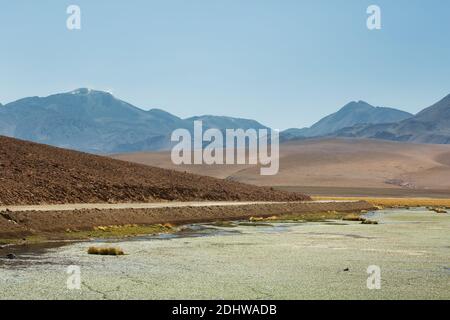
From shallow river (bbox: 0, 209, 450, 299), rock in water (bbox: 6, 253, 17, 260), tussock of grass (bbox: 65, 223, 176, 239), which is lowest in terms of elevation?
tussock of grass (bbox: 65, 223, 176, 239)

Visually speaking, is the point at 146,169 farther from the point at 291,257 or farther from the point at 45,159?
the point at 291,257

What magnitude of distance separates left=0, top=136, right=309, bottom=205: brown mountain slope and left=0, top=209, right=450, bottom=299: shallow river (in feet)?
96.5

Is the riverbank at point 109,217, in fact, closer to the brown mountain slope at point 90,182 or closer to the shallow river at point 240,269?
the shallow river at point 240,269

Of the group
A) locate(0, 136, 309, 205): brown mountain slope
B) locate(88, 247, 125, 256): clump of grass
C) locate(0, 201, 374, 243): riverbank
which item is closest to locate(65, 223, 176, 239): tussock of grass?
locate(0, 201, 374, 243): riverbank

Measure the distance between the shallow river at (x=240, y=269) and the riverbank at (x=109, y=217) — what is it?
5.91 m

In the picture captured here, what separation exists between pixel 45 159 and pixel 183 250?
2022 inches

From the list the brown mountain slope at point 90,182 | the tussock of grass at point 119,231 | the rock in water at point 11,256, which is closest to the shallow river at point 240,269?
the rock in water at point 11,256

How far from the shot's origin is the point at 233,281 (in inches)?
893

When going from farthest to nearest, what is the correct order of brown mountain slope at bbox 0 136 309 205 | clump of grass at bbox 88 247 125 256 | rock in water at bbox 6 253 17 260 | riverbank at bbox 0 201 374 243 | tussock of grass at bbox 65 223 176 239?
brown mountain slope at bbox 0 136 309 205, tussock of grass at bbox 65 223 176 239, riverbank at bbox 0 201 374 243, clump of grass at bbox 88 247 125 256, rock in water at bbox 6 253 17 260

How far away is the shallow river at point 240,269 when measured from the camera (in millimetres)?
20375

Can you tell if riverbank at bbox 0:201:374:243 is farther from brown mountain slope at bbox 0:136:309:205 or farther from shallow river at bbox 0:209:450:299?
brown mountain slope at bbox 0:136:309:205

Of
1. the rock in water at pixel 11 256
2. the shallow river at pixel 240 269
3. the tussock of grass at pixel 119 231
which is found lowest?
the tussock of grass at pixel 119 231

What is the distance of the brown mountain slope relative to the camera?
6662 centimetres
